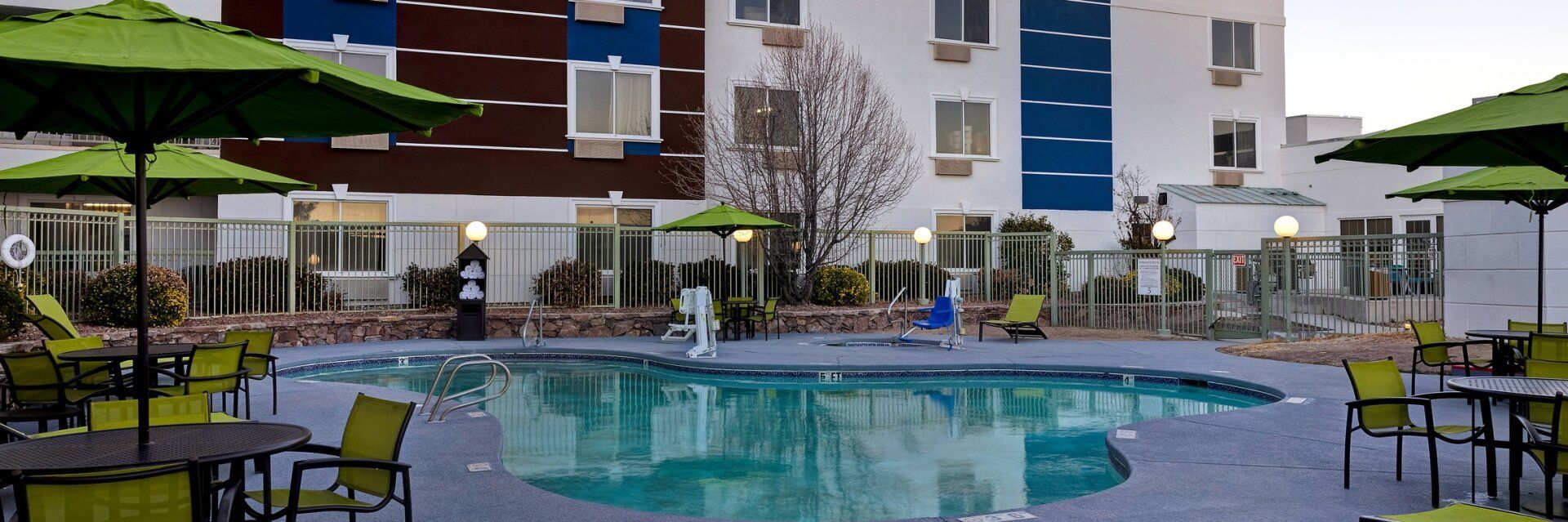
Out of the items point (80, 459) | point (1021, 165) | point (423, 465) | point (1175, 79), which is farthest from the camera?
point (1175, 79)

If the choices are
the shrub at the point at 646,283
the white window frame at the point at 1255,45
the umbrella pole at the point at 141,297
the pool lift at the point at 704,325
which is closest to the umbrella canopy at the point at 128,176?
the umbrella pole at the point at 141,297

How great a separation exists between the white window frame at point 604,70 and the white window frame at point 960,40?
21.1ft

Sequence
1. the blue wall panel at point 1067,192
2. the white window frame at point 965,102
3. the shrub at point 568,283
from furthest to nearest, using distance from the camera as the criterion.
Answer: the blue wall panel at point 1067,192 < the white window frame at point 965,102 < the shrub at point 568,283

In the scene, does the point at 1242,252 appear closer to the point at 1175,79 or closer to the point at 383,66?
the point at 1175,79

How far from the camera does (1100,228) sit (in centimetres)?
2422

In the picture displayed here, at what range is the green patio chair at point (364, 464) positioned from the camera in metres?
4.15

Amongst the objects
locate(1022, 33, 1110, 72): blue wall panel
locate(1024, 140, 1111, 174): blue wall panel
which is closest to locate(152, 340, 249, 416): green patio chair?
locate(1024, 140, 1111, 174): blue wall panel

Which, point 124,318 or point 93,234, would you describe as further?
point 93,234

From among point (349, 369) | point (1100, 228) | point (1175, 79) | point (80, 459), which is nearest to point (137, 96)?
point (80, 459)

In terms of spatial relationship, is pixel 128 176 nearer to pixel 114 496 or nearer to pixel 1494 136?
pixel 114 496

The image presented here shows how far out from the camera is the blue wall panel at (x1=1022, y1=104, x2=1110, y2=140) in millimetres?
23562

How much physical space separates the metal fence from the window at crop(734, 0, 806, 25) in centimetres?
481

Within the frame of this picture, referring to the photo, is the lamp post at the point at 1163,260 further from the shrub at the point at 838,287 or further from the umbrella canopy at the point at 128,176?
the umbrella canopy at the point at 128,176

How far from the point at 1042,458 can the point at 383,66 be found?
600 inches
